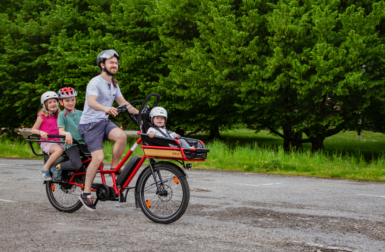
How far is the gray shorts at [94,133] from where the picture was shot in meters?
5.47

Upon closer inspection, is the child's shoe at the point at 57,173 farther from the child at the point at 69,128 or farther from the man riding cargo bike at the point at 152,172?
the man riding cargo bike at the point at 152,172

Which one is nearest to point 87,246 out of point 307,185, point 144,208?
point 144,208

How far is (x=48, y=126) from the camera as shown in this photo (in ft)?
20.9

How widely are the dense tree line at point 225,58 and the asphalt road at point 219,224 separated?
988 cm

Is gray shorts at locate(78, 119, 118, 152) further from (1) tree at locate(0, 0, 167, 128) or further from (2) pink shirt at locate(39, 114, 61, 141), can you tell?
(1) tree at locate(0, 0, 167, 128)

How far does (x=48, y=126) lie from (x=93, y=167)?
1.24m

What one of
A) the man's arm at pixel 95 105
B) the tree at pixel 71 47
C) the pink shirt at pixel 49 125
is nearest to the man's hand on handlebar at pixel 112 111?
the man's arm at pixel 95 105

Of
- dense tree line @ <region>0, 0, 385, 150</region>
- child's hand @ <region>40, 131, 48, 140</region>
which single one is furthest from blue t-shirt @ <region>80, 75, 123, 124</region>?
dense tree line @ <region>0, 0, 385, 150</region>

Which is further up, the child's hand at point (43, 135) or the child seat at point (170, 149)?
the child's hand at point (43, 135)

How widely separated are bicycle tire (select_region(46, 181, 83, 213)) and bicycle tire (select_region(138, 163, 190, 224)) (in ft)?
3.72

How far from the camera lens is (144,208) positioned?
17.6ft

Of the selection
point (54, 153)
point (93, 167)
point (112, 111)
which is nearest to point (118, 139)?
point (93, 167)

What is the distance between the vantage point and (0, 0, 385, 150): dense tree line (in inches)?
673

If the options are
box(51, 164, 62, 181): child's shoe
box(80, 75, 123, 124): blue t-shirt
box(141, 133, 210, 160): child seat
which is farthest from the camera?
box(51, 164, 62, 181): child's shoe
